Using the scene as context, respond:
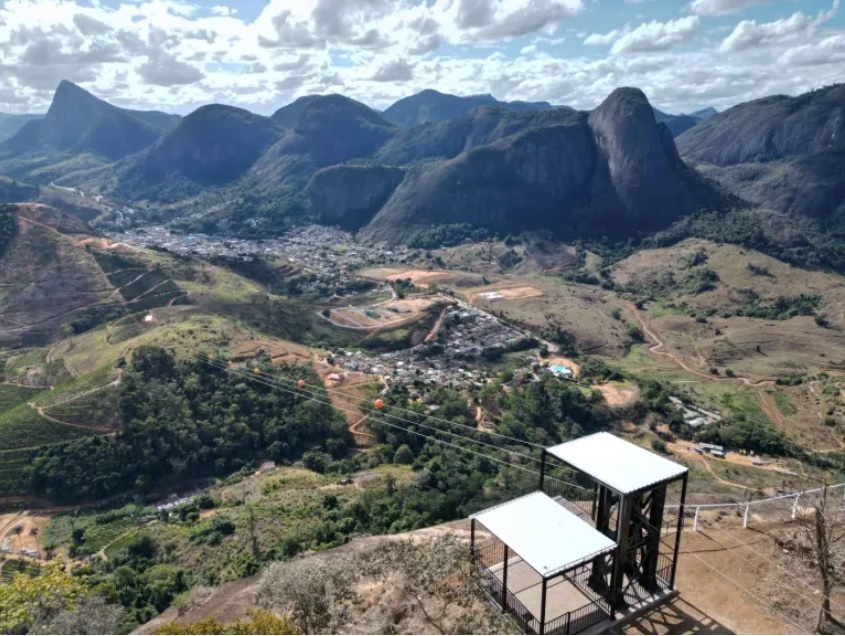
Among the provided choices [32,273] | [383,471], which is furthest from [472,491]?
[32,273]

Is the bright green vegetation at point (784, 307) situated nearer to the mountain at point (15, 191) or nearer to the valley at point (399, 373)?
the valley at point (399, 373)

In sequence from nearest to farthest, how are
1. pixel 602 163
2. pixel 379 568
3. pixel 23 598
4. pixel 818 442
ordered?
1. pixel 379 568
2. pixel 23 598
3. pixel 818 442
4. pixel 602 163

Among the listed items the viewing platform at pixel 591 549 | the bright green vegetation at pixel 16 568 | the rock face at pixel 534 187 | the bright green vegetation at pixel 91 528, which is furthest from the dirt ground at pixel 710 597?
the rock face at pixel 534 187

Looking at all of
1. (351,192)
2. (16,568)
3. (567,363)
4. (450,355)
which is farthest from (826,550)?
(351,192)

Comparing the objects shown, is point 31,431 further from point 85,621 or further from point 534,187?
point 534,187

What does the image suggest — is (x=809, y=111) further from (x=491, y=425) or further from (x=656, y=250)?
(x=491, y=425)

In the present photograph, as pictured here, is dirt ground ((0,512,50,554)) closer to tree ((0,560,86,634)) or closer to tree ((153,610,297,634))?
tree ((0,560,86,634))

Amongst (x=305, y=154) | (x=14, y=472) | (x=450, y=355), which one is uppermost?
(x=305, y=154)
